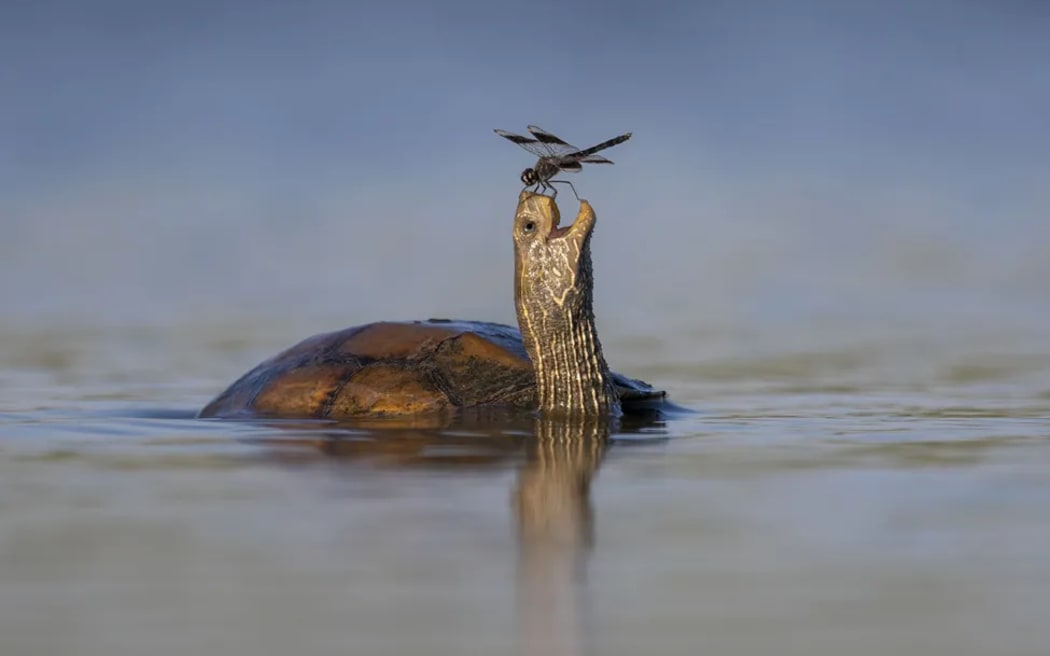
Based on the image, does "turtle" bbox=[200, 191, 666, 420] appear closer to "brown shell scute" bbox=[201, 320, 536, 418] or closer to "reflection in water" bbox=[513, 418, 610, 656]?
"brown shell scute" bbox=[201, 320, 536, 418]

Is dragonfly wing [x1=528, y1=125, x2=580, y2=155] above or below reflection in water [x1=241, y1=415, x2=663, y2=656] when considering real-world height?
above

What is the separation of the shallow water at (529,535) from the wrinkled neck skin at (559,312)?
38 cm

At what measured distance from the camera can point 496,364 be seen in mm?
6711

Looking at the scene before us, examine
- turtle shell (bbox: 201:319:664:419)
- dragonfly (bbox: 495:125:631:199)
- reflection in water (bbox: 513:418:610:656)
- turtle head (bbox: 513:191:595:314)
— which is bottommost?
reflection in water (bbox: 513:418:610:656)

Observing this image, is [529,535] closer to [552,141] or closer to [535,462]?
[535,462]

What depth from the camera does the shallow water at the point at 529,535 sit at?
104 inches

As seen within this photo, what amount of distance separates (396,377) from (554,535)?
10.1 ft

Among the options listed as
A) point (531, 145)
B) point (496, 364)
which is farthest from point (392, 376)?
point (531, 145)

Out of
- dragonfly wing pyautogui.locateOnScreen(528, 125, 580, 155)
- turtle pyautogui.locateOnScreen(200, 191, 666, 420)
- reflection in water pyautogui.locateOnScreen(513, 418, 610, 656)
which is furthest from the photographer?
turtle pyautogui.locateOnScreen(200, 191, 666, 420)

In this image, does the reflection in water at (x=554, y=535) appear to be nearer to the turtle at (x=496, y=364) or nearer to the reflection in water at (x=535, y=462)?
the reflection in water at (x=535, y=462)

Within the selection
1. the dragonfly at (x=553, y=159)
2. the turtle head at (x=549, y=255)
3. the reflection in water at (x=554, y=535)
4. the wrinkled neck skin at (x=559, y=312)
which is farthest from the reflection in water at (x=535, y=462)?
the dragonfly at (x=553, y=159)

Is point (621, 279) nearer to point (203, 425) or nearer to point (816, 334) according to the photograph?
point (816, 334)

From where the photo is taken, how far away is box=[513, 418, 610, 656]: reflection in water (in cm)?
262

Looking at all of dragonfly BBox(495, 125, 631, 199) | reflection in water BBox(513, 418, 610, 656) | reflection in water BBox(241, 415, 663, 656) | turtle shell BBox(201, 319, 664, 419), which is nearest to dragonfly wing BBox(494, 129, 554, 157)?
dragonfly BBox(495, 125, 631, 199)
